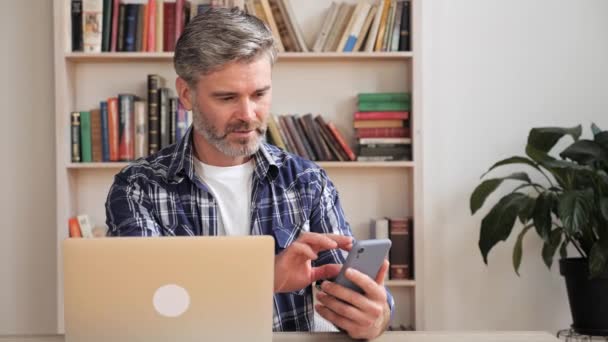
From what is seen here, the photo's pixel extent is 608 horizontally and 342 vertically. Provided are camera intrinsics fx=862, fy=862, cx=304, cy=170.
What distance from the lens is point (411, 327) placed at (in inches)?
148

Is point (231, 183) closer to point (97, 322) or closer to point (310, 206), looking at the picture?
point (310, 206)

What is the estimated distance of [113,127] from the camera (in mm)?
3678

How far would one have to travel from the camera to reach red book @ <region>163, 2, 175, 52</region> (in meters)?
3.68

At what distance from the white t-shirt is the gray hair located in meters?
0.23

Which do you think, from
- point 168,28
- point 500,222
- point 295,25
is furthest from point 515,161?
point 168,28

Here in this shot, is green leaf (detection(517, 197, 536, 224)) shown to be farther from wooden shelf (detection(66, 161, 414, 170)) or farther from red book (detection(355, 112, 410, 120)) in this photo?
red book (detection(355, 112, 410, 120))

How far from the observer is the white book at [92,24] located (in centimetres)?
363

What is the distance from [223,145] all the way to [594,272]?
1843 millimetres

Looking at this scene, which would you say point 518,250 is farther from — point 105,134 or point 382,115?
point 105,134

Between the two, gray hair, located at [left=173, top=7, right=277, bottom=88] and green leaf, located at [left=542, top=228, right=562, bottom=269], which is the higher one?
gray hair, located at [left=173, top=7, right=277, bottom=88]

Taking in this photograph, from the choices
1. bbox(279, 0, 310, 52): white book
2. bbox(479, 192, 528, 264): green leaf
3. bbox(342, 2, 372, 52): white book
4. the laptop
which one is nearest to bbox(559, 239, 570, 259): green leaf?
bbox(479, 192, 528, 264): green leaf

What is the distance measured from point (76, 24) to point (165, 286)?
8.46 feet

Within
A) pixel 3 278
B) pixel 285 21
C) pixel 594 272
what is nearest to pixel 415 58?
pixel 285 21

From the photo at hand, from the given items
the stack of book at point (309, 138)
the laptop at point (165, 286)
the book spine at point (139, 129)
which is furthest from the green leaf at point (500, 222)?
the laptop at point (165, 286)
